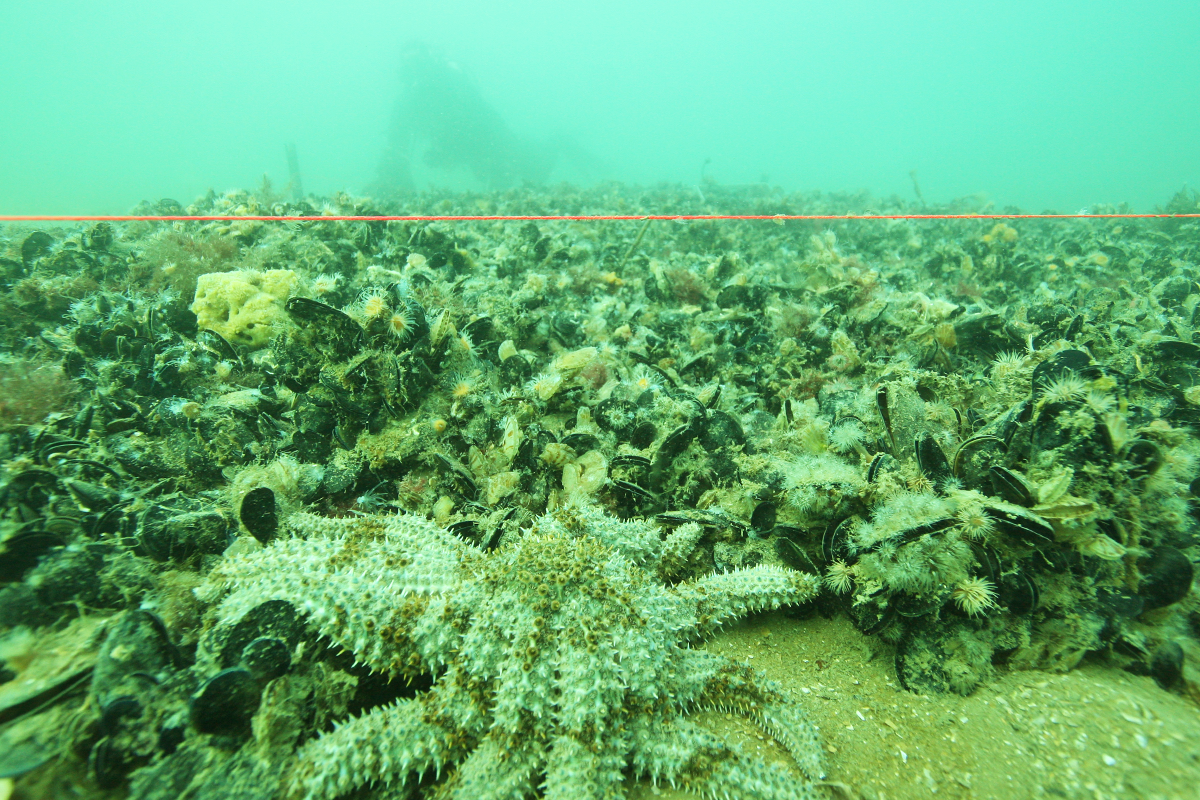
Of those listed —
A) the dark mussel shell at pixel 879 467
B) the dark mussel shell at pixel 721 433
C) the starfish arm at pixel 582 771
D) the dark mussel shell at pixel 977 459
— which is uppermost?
the dark mussel shell at pixel 977 459

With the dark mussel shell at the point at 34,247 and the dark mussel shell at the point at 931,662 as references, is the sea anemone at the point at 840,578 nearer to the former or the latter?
the dark mussel shell at the point at 931,662

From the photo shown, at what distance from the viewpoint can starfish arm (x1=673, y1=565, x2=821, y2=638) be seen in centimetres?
201

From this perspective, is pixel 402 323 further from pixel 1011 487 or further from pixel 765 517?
pixel 1011 487

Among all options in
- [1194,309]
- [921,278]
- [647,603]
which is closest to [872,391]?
[647,603]

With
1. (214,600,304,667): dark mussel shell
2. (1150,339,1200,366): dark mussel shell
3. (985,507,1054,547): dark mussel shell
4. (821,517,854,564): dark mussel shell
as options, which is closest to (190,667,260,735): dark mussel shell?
(214,600,304,667): dark mussel shell

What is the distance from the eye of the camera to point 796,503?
2240mm

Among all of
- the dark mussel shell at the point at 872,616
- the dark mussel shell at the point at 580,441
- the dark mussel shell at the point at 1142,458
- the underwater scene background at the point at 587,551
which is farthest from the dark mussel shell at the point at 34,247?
the dark mussel shell at the point at 1142,458

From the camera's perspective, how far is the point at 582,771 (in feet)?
4.59

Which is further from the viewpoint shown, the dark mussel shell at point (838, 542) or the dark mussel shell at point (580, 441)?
the dark mussel shell at point (580, 441)

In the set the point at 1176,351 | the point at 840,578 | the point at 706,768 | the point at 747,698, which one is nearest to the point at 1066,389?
the point at 840,578

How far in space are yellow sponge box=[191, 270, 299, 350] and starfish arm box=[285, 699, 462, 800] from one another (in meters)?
3.30

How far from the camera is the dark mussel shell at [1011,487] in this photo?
1818mm

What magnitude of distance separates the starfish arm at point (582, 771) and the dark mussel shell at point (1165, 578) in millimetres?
2091

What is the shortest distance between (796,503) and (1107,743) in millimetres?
1179
